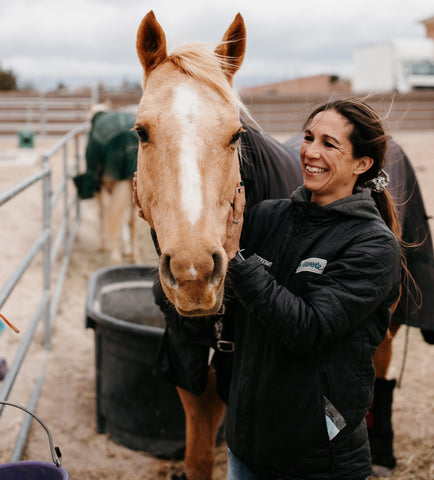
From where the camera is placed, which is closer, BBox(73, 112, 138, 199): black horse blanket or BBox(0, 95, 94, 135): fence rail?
BBox(73, 112, 138, 199): black horse blanket

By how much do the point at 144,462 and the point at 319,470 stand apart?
1.63m

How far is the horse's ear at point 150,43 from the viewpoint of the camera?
5.73 ft

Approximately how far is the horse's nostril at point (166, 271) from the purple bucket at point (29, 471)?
0.73m

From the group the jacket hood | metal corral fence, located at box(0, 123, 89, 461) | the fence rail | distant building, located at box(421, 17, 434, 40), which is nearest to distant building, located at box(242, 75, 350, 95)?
distant building, located at box(421, 17, 434, 40)

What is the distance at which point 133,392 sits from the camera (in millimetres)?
2832

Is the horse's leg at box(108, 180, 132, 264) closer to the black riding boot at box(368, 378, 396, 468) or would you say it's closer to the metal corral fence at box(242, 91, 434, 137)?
the black riding boot at box(368, 378, 396, 468)

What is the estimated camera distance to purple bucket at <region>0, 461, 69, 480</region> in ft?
5.00

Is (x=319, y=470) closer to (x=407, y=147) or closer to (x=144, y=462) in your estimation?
(x=144, y=462)

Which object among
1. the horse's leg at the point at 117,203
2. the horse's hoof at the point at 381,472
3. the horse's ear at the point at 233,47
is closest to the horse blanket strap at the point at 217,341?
the horse's ear at the point at 233,47

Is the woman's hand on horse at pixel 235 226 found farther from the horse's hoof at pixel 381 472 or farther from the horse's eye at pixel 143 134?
the horse's hoof at pixel 381 472

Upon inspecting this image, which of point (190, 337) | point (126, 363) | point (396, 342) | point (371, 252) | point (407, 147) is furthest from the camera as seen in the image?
point (407, 147)

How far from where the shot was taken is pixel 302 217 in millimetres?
1588

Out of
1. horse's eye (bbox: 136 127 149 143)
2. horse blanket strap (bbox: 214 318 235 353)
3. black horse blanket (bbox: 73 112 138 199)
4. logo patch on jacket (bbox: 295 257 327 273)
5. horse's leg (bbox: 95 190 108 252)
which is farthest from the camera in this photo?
horse's leg (bbox: 95 190 108 252)

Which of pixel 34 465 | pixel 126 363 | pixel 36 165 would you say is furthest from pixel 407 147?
pixel 34 465
